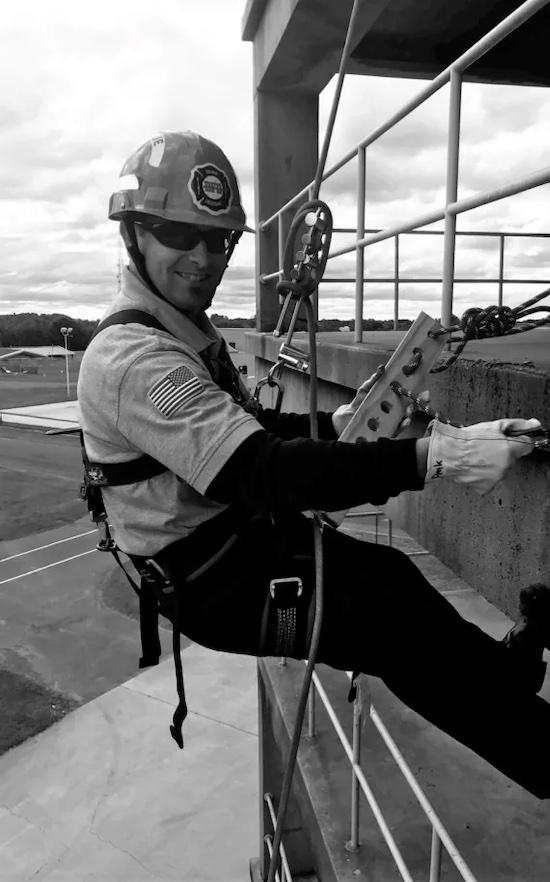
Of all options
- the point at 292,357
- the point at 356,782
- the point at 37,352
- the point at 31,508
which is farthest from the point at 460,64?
the point at 37,352

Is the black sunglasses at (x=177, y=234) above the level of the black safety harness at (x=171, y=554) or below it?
above

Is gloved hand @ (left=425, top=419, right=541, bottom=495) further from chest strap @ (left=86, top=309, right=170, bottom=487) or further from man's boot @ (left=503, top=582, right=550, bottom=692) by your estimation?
chest strap @ (left=86, top=309, right=170, bottom=487)

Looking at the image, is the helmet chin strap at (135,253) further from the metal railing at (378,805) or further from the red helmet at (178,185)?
the metal railing at (378,805)

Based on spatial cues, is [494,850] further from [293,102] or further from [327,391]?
[293,102]

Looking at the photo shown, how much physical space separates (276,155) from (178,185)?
4965 millimetres

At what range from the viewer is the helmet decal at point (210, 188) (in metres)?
2.36

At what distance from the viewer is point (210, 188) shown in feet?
7.86

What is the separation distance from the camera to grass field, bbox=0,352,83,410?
2388 inches

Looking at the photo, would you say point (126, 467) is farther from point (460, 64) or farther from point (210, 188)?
point (460, 64)

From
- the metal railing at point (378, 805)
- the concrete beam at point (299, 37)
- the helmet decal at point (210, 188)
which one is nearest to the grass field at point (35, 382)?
the concrete beam at point (299, 37)

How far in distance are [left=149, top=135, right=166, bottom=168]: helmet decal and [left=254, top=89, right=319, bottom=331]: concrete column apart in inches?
173

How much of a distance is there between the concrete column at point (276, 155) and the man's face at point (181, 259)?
441 centimetres

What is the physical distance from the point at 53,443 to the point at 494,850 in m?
44.8

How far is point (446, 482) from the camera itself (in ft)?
9.07
